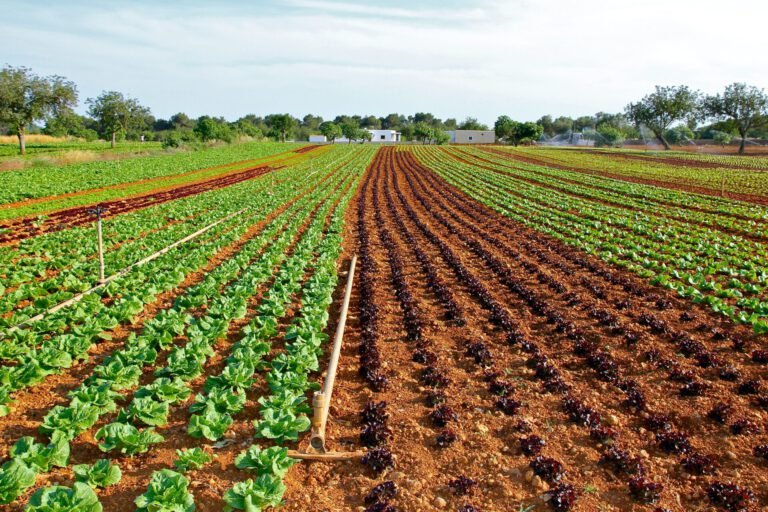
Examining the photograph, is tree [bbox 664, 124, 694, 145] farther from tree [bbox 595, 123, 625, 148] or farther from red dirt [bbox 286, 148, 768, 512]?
red dirt [bbox 286, 148, 768, 512]

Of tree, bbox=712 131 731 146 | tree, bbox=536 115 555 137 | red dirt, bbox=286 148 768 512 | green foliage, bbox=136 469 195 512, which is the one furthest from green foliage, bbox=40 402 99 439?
tree, bbox=536 115 555 137

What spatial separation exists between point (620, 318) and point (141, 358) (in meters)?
8.70

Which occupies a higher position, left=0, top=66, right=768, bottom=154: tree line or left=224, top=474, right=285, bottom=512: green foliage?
left=0, top=66, right=768, bottom=154: tree line

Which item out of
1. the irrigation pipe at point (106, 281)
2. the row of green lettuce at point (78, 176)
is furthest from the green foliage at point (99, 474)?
the row of green lettuce at point (78, 176)

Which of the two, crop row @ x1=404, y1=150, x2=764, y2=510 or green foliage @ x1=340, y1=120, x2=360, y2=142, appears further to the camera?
green foliage @ x1=340, y1=120, x2=360, y2=142

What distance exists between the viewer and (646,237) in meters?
18.8

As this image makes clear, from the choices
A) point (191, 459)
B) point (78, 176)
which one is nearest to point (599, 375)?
point (191, 459)

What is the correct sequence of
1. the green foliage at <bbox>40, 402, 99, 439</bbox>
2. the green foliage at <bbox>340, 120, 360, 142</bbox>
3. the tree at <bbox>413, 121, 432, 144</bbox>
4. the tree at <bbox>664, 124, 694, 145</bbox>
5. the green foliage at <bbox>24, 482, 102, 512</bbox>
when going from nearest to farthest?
the green foliage at <bbox>24, 482, 102, 512</bbox> < the green foliage at <bbox>40, 402, 99, 439</bbox> < the tree at <bbox>664, 124, 694, 145</bbox> < the tree at <bbox>413, 121, 432, 144</bbox> < the green foliage at <bbox>340, 120, 360, 142</bbox>

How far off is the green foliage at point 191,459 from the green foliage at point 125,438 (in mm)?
467

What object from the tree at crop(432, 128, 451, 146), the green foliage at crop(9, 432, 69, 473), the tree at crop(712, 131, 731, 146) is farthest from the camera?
the tree at crop(432, 128, 451, 146)

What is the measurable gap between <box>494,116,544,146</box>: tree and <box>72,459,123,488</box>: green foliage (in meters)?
113

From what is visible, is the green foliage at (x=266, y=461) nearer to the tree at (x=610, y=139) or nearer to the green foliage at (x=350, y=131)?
the tree at (x=610, y=139)

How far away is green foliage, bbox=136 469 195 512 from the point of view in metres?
4.65

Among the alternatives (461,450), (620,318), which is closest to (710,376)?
(620,318)
